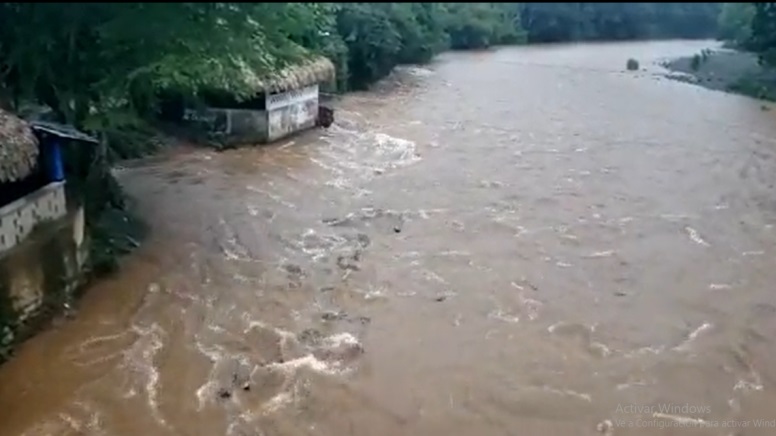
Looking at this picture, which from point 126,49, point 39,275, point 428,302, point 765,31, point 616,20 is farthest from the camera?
point 616,20

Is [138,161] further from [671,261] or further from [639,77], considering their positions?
[639,77]

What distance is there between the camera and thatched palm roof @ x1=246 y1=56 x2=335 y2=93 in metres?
15.1

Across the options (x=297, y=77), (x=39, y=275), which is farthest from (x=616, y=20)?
(x=39, y=275)

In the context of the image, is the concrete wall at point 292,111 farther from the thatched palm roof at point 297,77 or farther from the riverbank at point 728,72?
the riverbank at point 728,72

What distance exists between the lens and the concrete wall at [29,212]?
23.9 ft

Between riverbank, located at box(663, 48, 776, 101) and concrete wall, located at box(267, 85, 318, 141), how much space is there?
496 inches

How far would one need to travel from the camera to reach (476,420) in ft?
20.8

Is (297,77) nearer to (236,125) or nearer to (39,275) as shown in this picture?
(236,125)

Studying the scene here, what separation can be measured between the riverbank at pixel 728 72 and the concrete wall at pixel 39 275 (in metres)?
19.2

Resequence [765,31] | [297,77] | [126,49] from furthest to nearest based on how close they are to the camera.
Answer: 1. [765,31]
2. [297,77]
3. [126,49]

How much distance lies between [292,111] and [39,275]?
29.8ft

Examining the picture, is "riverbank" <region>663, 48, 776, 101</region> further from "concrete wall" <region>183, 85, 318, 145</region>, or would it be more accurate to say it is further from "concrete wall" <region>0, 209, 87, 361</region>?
"concrete wall" <region>0, 209, 87, 361</region>

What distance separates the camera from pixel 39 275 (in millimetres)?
7641

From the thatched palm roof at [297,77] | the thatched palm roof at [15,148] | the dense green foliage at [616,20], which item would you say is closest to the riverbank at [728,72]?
the dense green foliage at [616,20]
